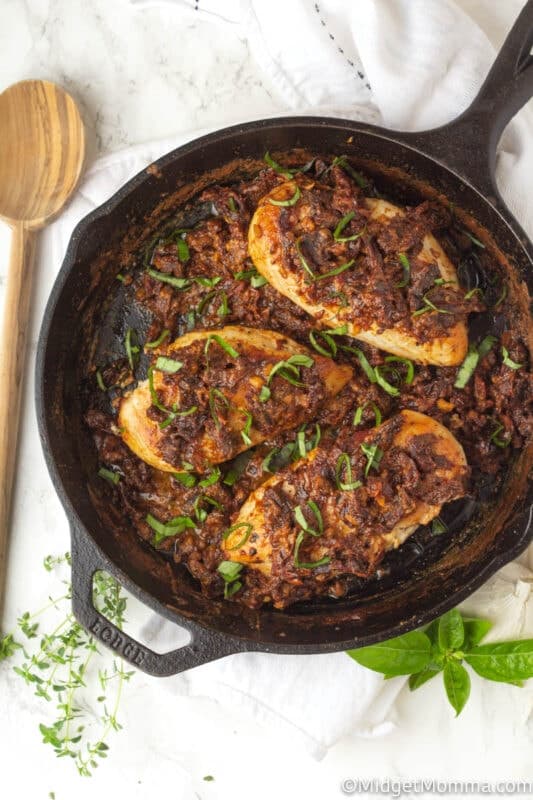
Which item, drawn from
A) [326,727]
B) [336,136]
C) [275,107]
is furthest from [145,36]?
[326,727]

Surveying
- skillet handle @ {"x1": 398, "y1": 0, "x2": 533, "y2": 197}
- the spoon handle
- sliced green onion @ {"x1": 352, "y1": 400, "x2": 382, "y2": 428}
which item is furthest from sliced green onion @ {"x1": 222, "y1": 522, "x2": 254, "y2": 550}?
skillet handle @ {"x1": 398, "y1": 0, "x2": 533, "y2": 197}

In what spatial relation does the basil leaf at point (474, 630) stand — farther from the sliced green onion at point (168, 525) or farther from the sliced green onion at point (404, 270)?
the sliced green onion at point (404, 270)

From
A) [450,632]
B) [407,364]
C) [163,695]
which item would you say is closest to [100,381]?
[407,364]

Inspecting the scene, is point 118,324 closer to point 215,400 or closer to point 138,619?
point 215,400

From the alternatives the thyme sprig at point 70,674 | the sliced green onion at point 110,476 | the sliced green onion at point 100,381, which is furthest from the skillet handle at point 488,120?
the thyme sprig at point 70,674

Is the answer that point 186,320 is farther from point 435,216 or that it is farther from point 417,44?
point 417,44

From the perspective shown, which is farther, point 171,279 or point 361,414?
point 171,279
